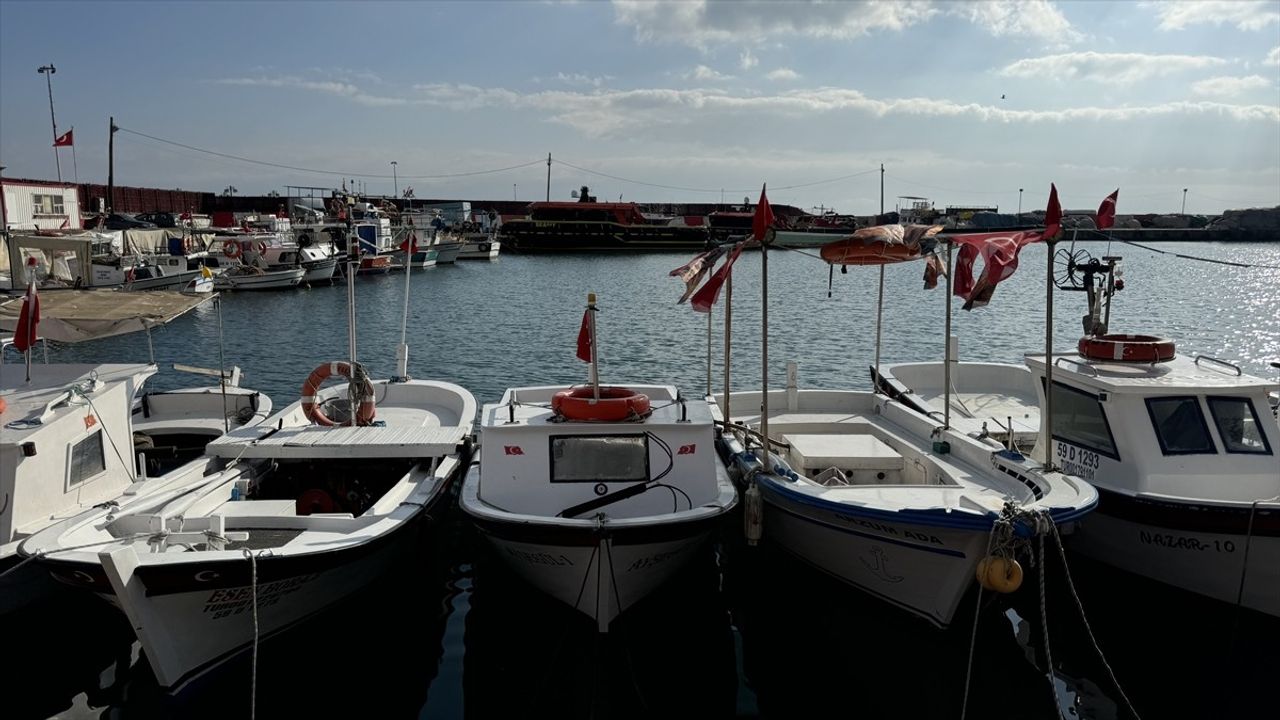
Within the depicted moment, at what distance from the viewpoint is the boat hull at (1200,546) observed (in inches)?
385

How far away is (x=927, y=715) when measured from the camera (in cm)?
901

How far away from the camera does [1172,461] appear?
1072cm

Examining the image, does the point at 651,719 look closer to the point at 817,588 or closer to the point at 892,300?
the point at 817,588

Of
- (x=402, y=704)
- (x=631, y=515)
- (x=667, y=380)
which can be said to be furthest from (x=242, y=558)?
(x=667, y=380)

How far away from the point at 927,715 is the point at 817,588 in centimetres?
271

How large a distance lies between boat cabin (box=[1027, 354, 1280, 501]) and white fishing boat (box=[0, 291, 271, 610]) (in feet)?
39.6

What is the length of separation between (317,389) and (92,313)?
12.2 feet

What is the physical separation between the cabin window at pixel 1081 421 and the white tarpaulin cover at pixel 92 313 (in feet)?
43.8

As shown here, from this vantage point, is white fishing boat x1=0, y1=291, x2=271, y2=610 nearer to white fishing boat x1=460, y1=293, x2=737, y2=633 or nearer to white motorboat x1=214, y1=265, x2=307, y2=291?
white fishing boat x1=460, y1=293, x2=737, y2=633

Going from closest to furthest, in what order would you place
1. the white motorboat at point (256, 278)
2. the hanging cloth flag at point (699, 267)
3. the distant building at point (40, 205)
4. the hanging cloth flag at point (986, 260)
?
the hanging cloth flag at point (986, 260) → the hanging cloth flag at point (699, 267) → the distant building at point (40, 205) → the white motorboat at point (256, 278)

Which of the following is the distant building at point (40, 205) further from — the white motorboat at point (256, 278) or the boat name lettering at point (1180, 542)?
the boat name lettering at point (1180, 542)

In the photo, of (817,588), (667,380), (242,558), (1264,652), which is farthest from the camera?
(667,380)

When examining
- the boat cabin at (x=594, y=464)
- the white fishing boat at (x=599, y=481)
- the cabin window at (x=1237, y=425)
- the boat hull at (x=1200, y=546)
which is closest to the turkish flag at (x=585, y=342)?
the white fishing boat at (x=599, y=481)

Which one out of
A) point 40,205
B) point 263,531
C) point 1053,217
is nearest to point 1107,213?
point 1053,217
